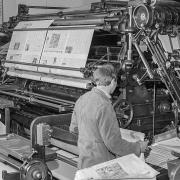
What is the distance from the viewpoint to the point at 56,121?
3.01 metres

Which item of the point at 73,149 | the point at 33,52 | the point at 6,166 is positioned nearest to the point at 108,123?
the point at 73,149

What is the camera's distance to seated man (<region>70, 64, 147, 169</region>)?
2.40m

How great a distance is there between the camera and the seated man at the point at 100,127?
2398 millimetres

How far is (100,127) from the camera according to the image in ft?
7.93

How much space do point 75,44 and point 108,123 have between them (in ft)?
4.18

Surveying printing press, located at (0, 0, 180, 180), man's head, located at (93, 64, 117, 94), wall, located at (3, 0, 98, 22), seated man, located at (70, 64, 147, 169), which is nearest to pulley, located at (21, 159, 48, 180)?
printing press, located at (0, 0, 180, 180)

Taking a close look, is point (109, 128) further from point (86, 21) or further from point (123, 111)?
point (86, 21)

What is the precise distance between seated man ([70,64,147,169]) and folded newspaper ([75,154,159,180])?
0.28 m

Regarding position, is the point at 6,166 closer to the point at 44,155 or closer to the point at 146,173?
the point at 44,155

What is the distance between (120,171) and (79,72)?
1416mm

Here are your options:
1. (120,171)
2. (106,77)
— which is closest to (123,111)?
(106,77)

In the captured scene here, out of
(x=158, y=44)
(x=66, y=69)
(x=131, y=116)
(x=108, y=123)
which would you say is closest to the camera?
(x=108, y=123)

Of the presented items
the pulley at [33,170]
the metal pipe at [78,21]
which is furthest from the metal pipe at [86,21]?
the pulley at [33,170]

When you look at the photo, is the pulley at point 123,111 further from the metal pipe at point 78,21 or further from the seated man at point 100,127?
the metal pipe at point 78,21
